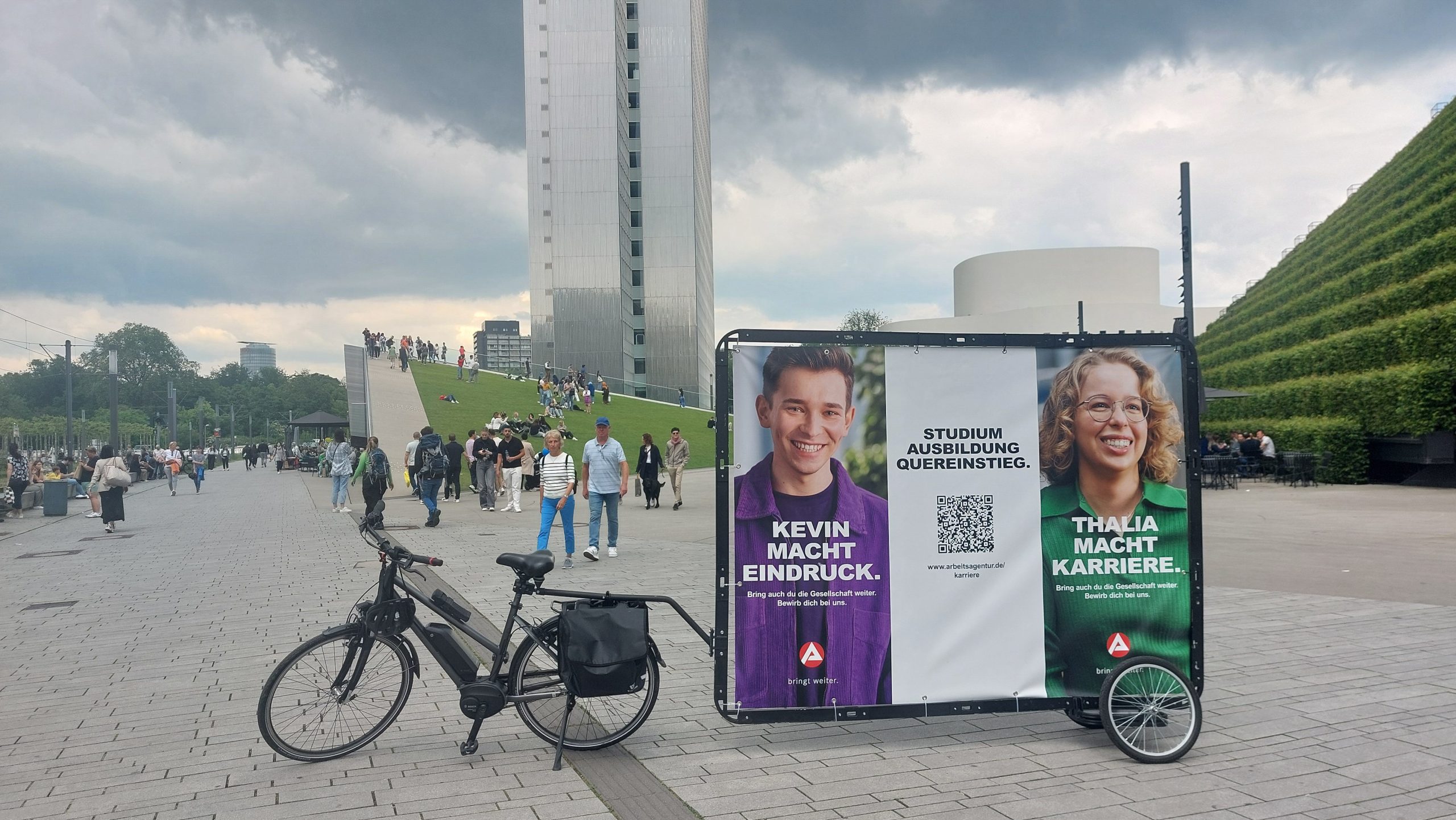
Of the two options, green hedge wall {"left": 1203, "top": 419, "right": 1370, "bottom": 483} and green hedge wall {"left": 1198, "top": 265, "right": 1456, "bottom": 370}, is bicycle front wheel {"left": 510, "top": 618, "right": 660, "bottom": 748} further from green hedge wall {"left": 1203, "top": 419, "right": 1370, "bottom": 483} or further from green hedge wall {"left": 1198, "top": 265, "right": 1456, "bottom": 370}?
green hedge wall {"left": 1198, "top": 265, "right": 1456, "bottom": 370}

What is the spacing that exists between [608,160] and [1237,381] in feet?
185

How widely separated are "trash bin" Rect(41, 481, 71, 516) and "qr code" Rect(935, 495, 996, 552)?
24.3 meters

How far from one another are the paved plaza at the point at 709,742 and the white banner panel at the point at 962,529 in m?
0.46

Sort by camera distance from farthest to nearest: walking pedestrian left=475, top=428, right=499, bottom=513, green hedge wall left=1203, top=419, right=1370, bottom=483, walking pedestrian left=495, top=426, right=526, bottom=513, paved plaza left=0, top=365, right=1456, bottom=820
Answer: green hedge wall left=1203, top=419, right=1370, bottom=483 < walking pedestrian left=475, top=428, right=499, bottom=513 < walking pedestrian left=495, top=426, right=526, bottom=513 < paved plaza left=0, top=365, right=1456, bottom=820

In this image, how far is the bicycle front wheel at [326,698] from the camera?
15.9 ft

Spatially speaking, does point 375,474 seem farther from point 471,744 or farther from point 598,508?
point 471,744

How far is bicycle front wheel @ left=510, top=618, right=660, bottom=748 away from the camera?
195 inches

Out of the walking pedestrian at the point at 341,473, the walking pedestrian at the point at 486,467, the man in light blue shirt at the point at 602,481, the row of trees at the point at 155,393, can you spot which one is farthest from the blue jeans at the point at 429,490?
the row of trees at the point at 155,393

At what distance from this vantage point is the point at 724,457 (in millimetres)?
4832

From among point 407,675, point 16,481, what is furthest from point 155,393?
point 407,675

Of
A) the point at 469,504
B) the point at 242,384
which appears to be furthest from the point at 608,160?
the point at 242,384

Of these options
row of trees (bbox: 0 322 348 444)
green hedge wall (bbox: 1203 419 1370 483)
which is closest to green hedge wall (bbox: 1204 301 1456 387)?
green hedge wall (bbox: 1203 419 1370 483)

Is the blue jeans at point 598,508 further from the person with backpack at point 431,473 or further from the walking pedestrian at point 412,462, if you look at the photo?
the walking pedestrian at point 412,462

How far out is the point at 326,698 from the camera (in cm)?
492
